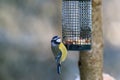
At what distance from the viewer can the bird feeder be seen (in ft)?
9.71

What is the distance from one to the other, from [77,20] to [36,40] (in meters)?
1.28

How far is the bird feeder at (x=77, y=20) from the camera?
117 inches

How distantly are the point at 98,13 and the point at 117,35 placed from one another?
1.17 metres

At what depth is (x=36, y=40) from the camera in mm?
4266

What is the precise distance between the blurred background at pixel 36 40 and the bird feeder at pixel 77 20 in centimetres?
117

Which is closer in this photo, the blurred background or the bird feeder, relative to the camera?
the bird feeder

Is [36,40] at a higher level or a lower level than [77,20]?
lower

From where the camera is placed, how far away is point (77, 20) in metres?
3.06

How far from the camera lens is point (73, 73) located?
172 inches

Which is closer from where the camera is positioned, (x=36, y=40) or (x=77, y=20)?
(x=77, y=20)

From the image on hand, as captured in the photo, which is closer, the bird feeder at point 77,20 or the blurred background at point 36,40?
the bird feeder at point 77,20

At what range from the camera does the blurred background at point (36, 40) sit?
13.8ft

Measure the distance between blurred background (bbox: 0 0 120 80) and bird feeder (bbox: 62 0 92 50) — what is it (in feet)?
3.84

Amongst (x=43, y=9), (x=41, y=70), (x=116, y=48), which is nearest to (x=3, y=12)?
(x=43, y=9)
